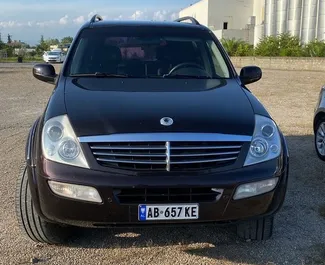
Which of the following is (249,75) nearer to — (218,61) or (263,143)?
(218,61)

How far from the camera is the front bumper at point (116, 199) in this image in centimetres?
278

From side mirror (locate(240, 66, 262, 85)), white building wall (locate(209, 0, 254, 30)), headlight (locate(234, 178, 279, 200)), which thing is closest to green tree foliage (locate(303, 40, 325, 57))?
side mirror (locate(240, 66, 262, 85))

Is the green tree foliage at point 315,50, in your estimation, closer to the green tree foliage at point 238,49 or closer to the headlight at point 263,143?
the green tree foliage at point 238,49

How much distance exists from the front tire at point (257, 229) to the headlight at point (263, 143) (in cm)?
65

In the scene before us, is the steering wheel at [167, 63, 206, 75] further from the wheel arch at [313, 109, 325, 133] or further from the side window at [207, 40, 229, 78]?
the wheel arch at [313, 109, 325, 133]

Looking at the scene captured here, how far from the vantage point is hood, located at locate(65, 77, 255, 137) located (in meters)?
2.95

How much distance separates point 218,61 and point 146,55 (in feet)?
2.58

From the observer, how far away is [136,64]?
4.29m

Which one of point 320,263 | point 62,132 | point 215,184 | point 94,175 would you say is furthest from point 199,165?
point 320,263

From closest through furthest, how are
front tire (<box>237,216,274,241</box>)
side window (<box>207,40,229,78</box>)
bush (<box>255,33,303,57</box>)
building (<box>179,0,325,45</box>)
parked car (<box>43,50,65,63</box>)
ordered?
front tire (<box>237,216,274,241</box>), side window (<box>207,40,229,78</box>), bush (<box>255,33,303,57</box>), building (<box>179,0,325,45</box>), parked car (<box>43,50,65,63</box>)

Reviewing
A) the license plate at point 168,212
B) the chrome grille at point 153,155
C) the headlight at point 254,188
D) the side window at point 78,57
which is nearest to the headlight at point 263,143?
the headlight at point 254,188

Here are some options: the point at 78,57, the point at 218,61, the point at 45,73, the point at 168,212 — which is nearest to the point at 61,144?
the point at 168,212

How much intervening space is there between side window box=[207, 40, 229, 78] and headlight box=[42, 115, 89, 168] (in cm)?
193

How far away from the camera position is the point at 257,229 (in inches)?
134
